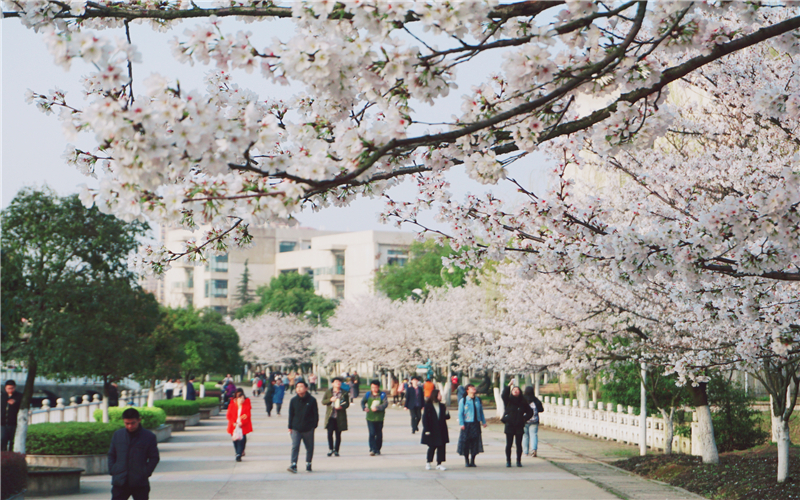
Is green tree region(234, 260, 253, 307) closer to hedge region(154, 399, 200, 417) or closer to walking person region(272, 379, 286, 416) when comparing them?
walking person region(272, 379, 286, 416)

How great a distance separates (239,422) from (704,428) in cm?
851

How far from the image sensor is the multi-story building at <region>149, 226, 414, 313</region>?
310 feet

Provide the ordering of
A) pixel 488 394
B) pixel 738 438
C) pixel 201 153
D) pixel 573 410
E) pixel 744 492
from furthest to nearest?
1. pixel 488 394
2. pixel 573 410
3. pixel 738 438
4. pixel 744 492
5. pixel 201 153

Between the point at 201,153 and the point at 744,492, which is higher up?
the point at 201,153

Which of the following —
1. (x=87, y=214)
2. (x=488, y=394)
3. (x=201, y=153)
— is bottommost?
(x=488, y=394)

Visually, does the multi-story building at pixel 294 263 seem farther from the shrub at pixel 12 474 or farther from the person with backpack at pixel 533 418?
the shrub at pixel 12 474

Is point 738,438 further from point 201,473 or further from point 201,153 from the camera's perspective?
point 201,153

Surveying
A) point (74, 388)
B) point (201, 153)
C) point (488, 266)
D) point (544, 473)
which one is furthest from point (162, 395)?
point (201, 153)

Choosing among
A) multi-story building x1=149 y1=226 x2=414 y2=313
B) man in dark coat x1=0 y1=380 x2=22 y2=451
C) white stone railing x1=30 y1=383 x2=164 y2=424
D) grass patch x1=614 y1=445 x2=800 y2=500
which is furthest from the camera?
multi-story building x1=149 y1=226 x2=414 y2=313

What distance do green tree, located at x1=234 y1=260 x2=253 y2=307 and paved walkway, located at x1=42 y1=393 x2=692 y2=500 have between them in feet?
300

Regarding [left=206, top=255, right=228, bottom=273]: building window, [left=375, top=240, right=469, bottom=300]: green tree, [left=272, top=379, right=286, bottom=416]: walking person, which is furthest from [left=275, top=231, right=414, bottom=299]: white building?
[left=272, top=379, right=286, bottom=416]: walking person

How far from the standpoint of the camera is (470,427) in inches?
615

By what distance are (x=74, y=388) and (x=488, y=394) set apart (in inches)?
881

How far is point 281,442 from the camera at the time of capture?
21312 millimetres
